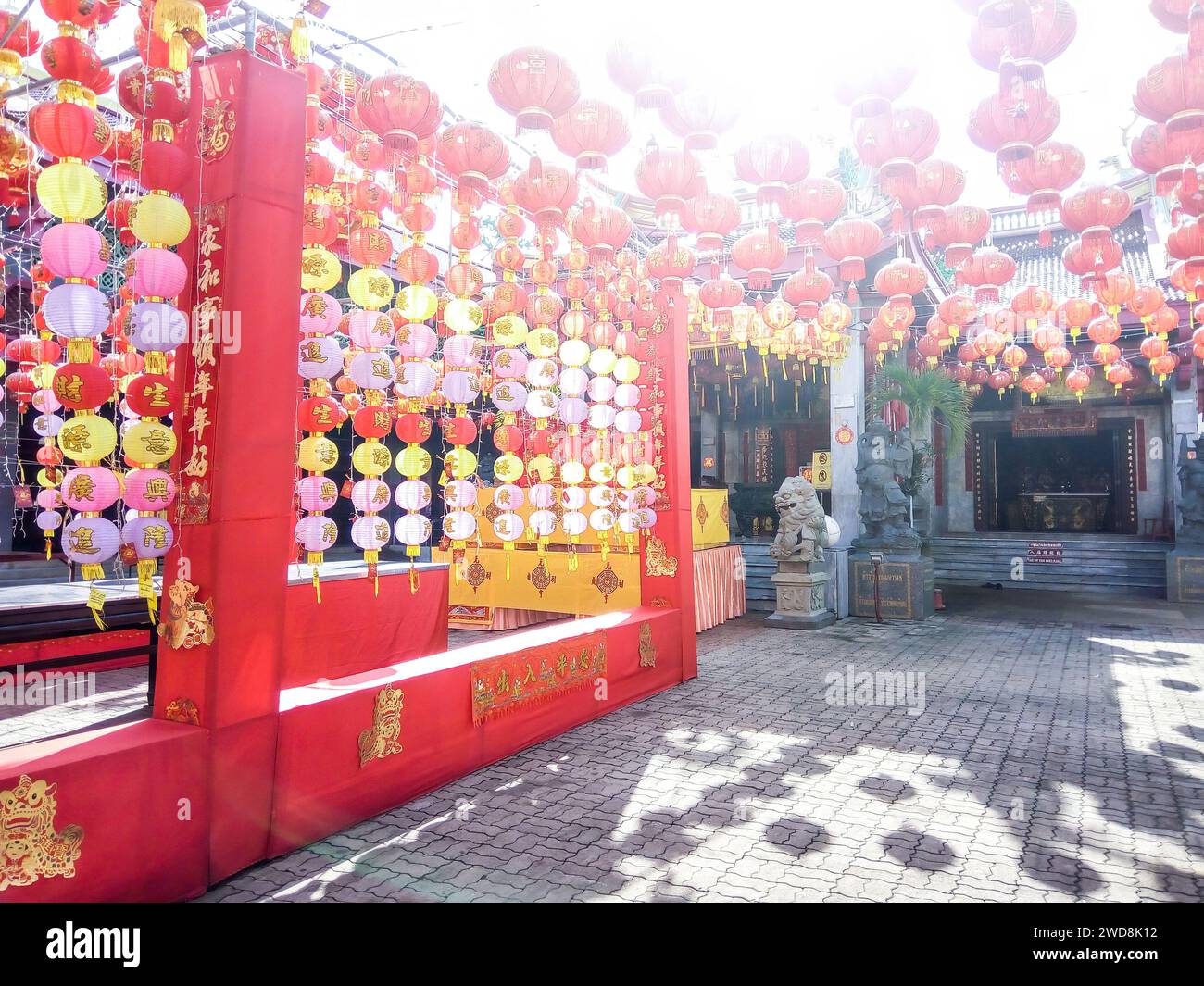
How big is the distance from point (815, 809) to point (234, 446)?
10.8 feet

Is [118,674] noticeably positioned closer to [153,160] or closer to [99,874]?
[99,874]

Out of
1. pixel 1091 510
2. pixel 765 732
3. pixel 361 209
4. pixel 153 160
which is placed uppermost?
pixel 361 209

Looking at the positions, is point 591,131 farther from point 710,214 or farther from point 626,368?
point 626,368

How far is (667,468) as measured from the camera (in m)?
6.55

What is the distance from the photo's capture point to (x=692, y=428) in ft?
56.5

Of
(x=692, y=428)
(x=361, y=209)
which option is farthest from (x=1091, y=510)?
(x=361, y=209)

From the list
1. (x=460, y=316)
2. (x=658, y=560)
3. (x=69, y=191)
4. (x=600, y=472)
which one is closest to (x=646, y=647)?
(x=658, y=560)

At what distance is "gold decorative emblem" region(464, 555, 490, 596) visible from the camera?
9609 millimetres

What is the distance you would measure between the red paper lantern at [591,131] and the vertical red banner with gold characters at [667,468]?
93.3 inches

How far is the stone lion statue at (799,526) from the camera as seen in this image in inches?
381

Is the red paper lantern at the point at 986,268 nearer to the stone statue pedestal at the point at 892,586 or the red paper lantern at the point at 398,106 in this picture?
the stone statue pedestal at the point at 892,586

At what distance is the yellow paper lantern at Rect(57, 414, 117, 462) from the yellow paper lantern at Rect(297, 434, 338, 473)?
3.29 ft
